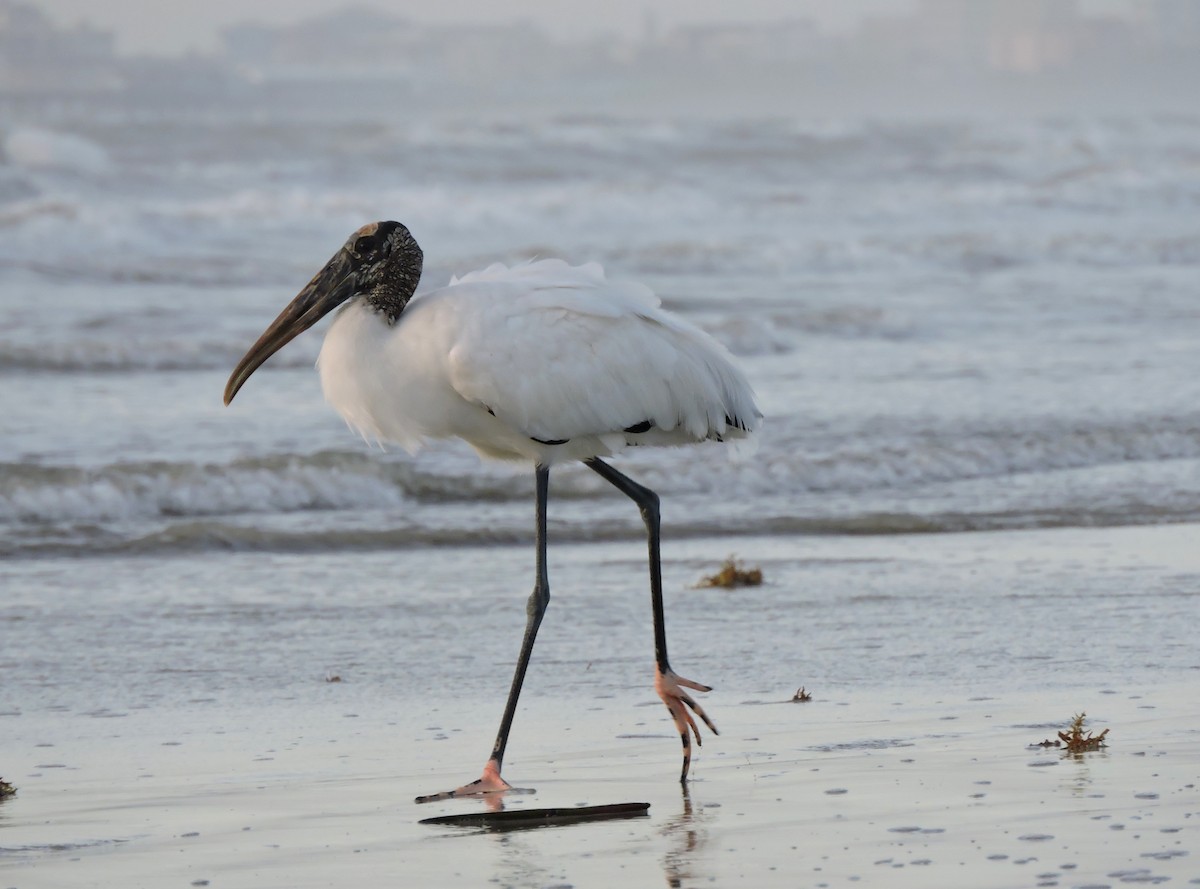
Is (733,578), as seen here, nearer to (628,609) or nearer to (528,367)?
(628,609)

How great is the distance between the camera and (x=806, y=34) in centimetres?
8462

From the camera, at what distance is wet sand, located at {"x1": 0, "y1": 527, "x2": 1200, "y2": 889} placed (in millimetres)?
3898

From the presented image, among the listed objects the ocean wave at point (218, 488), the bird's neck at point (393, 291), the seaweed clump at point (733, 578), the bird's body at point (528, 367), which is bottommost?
the seaweed clump at point (733, 578)

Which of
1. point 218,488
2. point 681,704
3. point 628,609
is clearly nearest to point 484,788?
point 681,704

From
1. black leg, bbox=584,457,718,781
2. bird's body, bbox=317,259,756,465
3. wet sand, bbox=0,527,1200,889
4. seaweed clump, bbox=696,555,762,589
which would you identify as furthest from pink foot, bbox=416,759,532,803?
seaweed clump, bbox=696,555,762,589

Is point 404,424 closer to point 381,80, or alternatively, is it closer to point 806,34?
point 381,80

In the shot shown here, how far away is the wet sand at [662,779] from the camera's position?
390cm

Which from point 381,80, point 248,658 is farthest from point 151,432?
point 381,80

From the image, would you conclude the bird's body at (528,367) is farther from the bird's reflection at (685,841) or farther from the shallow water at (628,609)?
the bird's reflection at (685,841)

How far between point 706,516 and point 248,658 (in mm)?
3268

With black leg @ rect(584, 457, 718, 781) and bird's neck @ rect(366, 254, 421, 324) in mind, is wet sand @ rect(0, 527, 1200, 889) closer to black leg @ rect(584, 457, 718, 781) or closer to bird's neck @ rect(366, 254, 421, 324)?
black leg @ rect(584, 457, 718, 781)

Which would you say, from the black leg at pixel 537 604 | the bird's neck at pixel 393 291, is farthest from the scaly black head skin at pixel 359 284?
the black leg at pixel 537 604

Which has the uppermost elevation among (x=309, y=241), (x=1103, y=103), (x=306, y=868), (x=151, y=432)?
(x=1103, y=103)

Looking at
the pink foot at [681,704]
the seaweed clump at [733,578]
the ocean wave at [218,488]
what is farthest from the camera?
the ocean wave at [218,488]
